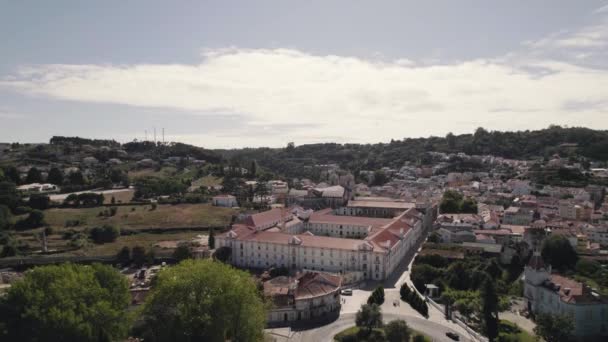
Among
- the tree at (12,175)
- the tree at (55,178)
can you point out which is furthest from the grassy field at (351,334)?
the tree at (12,175)

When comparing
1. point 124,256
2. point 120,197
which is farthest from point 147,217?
point 124,256

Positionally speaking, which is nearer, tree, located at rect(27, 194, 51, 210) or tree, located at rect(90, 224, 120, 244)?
tree, located at rect(90, 224, 120, 244)

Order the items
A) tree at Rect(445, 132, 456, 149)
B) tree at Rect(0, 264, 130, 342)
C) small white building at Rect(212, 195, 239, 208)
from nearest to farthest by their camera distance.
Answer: tree at Rect(0, 264, 130, 342) < small white building at Rect(212, 195, 239, 208) < tree at Rect(445, 132, 456, 149)

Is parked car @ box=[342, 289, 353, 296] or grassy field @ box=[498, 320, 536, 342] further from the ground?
parked car @ box=[342, 289, 353, 296]

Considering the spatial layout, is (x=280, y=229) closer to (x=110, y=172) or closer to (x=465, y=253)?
(x=465, y=253)

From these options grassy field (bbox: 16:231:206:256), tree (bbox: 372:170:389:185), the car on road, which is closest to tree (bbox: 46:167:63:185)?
grassy field (bbox: 16:231:206:256)

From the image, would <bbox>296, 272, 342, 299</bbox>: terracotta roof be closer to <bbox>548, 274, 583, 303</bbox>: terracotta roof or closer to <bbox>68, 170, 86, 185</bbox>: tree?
<bbox>548, 274, 583, 303</bbox>: terracotta roof

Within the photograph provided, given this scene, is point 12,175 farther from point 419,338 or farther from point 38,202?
point 419,338

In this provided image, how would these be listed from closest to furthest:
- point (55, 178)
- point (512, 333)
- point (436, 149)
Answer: point (512, 333) < point (55, 178) < point (436, 149)
